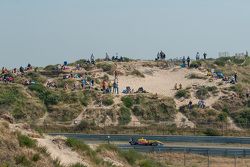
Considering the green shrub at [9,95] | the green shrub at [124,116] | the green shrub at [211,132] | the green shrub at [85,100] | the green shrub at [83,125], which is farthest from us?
the green shrub at [85,100]

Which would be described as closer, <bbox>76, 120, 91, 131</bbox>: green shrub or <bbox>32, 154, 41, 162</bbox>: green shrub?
<bbox>32, 154, 41, 162</bbox>: green shrub

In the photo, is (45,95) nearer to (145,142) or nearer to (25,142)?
(145,142)

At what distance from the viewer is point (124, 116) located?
58125 millimetres

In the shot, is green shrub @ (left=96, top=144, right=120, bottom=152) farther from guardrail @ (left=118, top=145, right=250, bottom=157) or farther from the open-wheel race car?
the open-wheel race car

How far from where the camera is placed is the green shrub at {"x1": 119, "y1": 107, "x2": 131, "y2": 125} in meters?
57.6

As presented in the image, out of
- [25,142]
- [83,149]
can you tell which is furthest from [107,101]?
[25,142]

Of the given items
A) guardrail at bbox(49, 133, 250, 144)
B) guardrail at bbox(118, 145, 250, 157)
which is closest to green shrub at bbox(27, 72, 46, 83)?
guardrail at bbox(49, 133, 250, 144)

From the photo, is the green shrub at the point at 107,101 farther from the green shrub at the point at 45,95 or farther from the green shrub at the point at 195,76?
the green shrub at the point at 195,76

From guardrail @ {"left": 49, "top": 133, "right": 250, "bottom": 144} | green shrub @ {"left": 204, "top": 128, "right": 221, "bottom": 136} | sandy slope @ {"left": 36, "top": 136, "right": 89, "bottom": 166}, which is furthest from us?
green shrub @ {"left": 204, "top": 128, "right": 221, "bottom": 136}

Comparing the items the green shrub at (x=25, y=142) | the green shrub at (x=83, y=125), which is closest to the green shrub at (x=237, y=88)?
the green shrub at (x=83, y=125)

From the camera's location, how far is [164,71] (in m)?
73.8

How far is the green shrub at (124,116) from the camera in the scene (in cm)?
5759

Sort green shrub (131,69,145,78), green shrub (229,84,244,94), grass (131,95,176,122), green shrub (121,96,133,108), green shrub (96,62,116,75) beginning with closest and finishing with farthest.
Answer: grass (131,95,176,122) → green shrub (121,96,133,108) → green shrub (229,84,244,94) → green shrub (96,62,116,75) → green shrub (131,69,145,78)

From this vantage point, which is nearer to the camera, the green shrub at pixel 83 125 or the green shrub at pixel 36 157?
the green shrub at pixel 36 157
